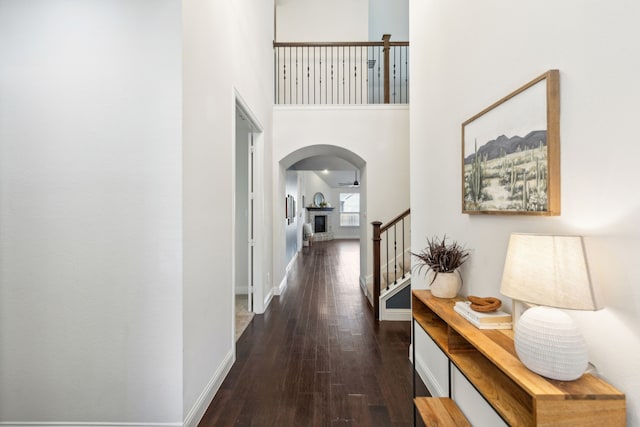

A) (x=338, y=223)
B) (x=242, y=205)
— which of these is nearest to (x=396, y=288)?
(x=242, y=205)

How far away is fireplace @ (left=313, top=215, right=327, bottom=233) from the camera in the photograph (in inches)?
537

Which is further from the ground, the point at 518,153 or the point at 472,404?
the point at 518,153

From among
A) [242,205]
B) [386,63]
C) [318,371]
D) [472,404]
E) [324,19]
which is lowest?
[318,371]

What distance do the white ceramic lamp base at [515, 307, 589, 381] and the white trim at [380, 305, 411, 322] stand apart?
9.55 ft

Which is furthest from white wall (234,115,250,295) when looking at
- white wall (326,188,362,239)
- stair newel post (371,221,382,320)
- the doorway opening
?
white wall (326,188,362,239)

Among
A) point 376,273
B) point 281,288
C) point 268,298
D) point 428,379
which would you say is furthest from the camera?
point 281,288

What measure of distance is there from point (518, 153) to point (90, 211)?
221 centimetres

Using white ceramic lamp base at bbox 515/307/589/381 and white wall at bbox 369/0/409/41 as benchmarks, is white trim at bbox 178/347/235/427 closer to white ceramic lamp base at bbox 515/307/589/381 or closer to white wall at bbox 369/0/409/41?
white ceramic lamp base at bbox 515/307/589/381

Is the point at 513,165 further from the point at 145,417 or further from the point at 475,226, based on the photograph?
the point at 145,417

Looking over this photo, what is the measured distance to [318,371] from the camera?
2.54m

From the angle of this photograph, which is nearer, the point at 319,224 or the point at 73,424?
the point at 73,424

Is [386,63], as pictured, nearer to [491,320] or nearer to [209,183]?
[209,183]

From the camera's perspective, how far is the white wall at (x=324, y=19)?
6180 mm

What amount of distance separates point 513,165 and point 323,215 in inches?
491
